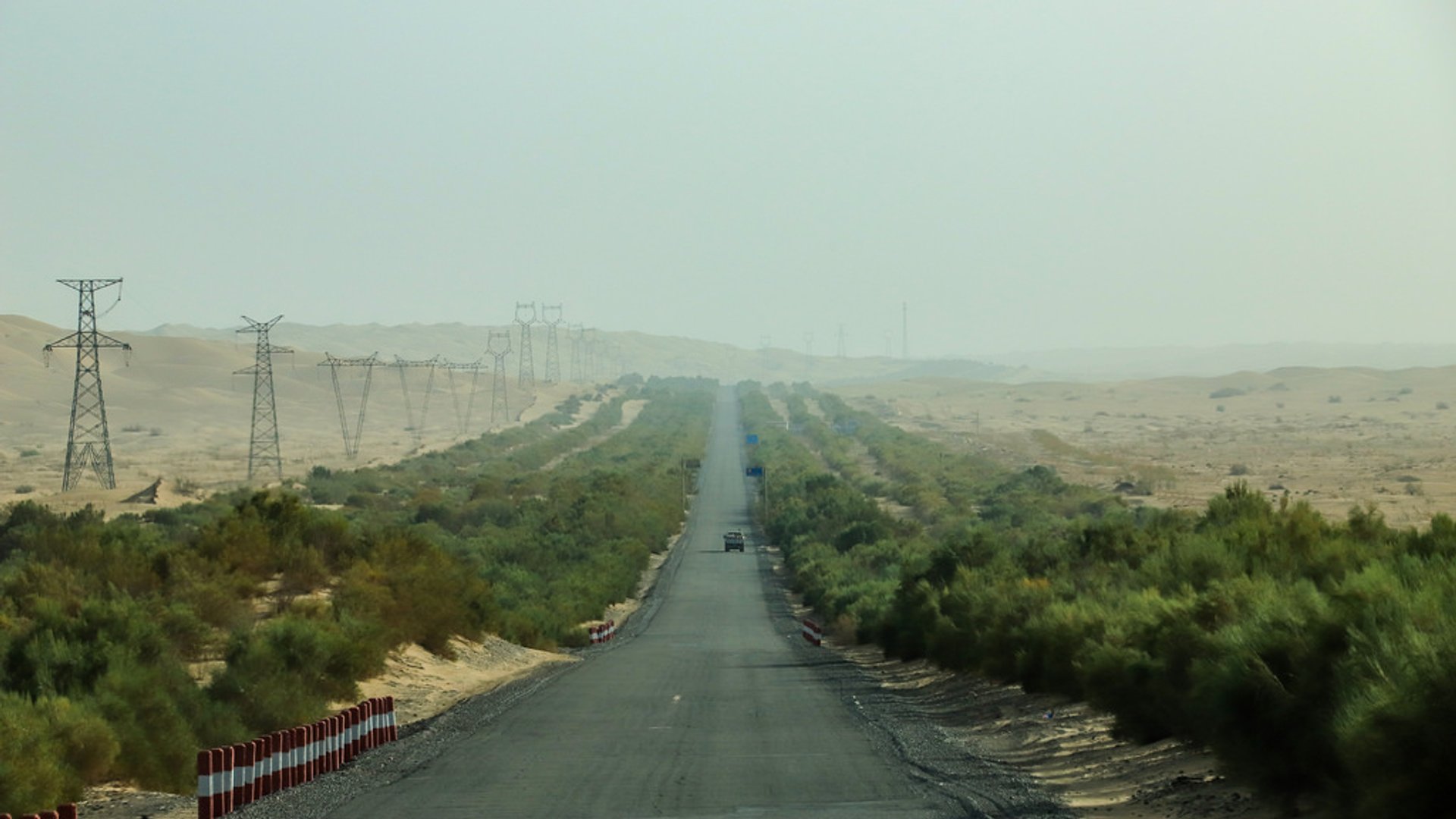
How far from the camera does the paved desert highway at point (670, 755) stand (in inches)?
629

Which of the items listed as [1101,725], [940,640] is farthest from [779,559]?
[1101,725]

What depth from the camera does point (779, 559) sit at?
86938 mm

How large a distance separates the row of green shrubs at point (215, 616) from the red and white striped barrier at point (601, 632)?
42 cm

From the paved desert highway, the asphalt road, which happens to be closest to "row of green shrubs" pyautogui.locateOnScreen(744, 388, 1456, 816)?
the asphalt road

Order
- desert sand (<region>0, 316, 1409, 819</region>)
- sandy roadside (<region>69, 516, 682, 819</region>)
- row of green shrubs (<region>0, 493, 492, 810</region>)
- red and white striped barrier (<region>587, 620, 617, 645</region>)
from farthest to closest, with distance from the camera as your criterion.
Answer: red and white striped barrier (<region>587, 620, 617, 645</region>)
row of green shrubs (<region>0, 493, 492, 810</region>)
desert sand (<region>0, 316, 1409, 819</region>)
sandy roadside (<region>69, 516, 682, 819</region>)

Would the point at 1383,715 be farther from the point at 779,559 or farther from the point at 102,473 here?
the point at 102,473

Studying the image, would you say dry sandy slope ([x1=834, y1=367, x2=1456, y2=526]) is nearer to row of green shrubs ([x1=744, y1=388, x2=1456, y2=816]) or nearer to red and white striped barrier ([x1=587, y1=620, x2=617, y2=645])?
row of green shrubs ([x1=744, y1=388, x2=1456, y2=816])

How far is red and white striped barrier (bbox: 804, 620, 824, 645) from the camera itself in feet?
161

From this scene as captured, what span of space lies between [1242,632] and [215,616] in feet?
65.2

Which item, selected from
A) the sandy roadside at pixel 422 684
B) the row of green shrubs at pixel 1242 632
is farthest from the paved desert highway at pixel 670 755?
the row of green shrubs at pixel 1242 632

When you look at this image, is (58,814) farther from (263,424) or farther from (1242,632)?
(263,424)

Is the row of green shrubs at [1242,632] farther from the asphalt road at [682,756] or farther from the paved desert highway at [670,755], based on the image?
the paved desert highway at [670,755]

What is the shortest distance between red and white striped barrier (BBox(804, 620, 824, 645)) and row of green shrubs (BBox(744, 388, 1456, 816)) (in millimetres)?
1497

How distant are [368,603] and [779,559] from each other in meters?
54.9
